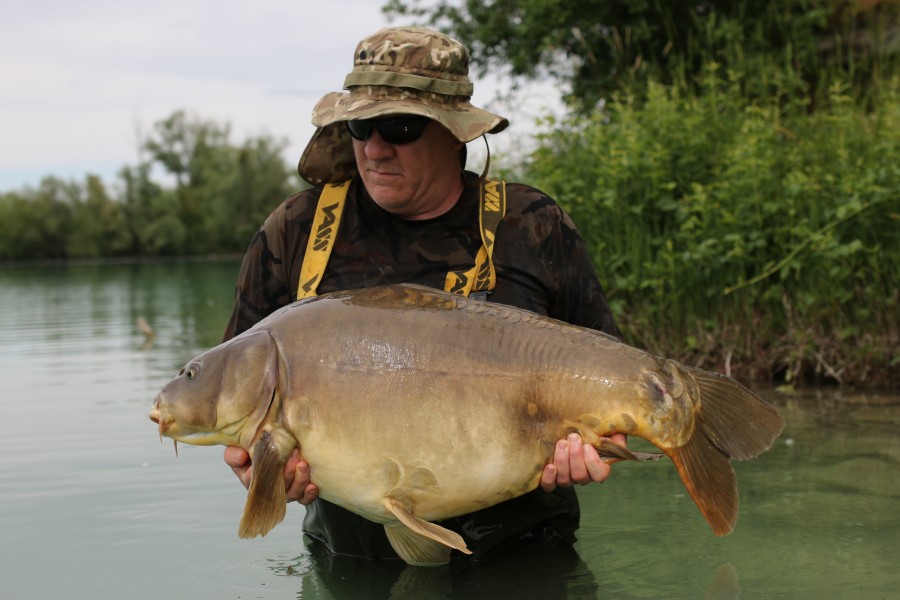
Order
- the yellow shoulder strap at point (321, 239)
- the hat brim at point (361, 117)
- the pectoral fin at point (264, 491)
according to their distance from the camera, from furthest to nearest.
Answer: the yellow shoulder strap at point (321, 239)
the hat brim at point (361, 117)
the pectoral fin at point (264, 491)

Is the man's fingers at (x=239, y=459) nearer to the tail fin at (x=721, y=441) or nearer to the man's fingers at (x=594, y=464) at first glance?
the man's fingers at (x=594, y=464)

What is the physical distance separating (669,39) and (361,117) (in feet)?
31.2

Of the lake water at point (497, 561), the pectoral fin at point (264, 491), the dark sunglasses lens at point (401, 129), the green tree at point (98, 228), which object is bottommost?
the green tree at point (98, 228)

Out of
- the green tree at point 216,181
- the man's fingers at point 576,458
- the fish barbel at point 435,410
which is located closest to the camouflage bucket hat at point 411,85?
the fish barbel at point 435,410

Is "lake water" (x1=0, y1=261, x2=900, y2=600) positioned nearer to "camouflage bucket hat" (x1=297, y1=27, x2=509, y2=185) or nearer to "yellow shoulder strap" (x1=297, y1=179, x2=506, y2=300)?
"yellow shoulder strap" (x1=297, y1=179, x2=506, y2=300)

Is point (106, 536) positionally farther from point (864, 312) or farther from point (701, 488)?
point (864, 312)

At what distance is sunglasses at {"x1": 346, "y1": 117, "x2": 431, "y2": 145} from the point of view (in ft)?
11.3

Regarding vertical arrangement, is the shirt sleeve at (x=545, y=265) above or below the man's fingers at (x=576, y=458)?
above

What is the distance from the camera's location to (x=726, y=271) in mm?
7336

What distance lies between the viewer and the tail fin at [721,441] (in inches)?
119

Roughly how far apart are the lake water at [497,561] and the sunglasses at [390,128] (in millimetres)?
1558

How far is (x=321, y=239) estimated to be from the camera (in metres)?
3.66

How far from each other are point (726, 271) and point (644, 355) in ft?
14.8

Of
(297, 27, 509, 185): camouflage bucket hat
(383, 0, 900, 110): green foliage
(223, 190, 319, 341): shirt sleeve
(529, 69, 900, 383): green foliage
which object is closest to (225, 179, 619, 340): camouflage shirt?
(223, 190, 319, 341): shirt sleeve
